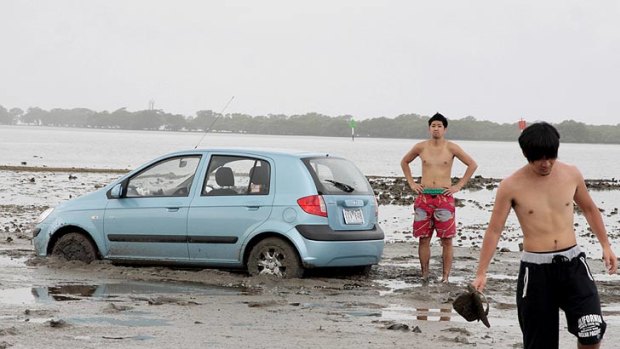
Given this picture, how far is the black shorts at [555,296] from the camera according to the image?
644 cm

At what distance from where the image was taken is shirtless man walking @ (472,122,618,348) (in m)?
6.42

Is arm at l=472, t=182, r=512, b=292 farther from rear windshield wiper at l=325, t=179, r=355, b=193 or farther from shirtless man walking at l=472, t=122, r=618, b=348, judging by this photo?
rear windshield wiper at l=325, t=179, r=355, b=193

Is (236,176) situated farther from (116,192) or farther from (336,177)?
(116,192)

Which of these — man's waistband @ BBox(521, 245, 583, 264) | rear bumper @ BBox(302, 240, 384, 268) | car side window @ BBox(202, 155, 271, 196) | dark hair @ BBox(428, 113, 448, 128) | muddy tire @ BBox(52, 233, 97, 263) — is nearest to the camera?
man's waistband @ BBox(521, 245, 583, 264)

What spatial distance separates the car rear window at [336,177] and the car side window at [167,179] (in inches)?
55.5

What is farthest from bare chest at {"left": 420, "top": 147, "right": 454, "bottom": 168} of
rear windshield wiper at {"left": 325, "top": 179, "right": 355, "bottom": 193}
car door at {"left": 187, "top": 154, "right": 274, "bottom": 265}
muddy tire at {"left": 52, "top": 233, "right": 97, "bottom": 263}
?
muddy tire at {"left": 52, "top": 233, "right": 97, "bottom": 263}

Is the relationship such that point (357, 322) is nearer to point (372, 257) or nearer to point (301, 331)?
point (301, 331)

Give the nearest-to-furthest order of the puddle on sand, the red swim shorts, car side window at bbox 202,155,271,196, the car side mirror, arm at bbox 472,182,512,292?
arm at bbox 472,182,512,292 → the puddle on sand → car side window at bbox 202,155,271,196 → the red swim shorts → the car side mirror

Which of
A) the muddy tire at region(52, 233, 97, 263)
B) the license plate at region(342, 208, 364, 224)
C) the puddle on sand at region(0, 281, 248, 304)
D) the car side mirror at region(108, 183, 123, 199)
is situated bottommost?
the puddle on sand at region(0, 281, 248, 304)

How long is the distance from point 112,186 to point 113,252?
0.78 m

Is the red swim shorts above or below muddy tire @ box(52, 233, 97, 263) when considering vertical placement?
above

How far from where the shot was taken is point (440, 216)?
13094 mm

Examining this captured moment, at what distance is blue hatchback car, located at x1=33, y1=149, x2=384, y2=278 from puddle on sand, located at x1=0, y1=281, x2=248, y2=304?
70 centimetres

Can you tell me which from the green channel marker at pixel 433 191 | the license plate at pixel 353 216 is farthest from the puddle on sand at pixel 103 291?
the green channel marker at pixel 433 191
